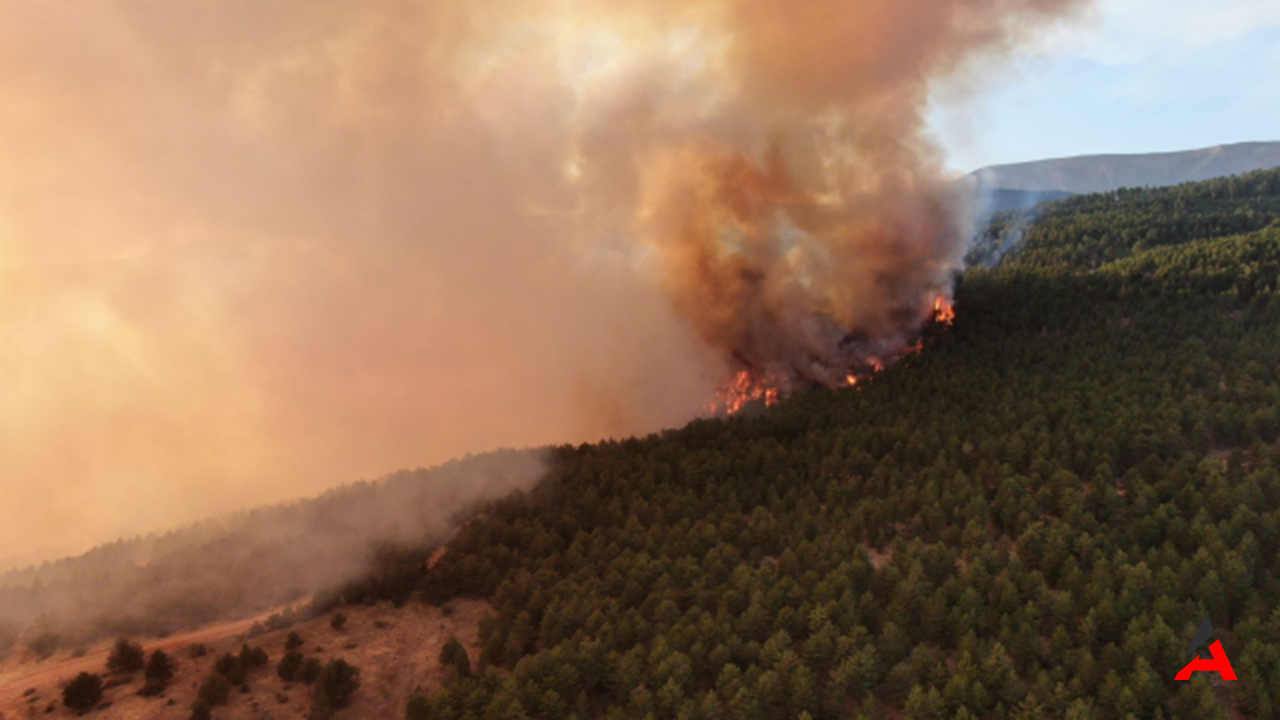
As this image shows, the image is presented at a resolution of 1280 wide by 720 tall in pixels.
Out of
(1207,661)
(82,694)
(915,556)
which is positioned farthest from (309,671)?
(1207,661)

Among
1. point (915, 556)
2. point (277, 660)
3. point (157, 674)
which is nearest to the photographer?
point (157, 674)

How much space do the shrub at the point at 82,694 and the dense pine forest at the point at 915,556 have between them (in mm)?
17237

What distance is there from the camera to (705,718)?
37.9 metres

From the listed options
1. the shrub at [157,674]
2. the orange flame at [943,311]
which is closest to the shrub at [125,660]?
the shrub at [157,674]

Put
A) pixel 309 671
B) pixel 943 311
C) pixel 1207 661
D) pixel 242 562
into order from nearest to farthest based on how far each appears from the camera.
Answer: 1. pixel 1207 661
2. pixel 309 671
3. pixel 242 562
4. pixel 943 311

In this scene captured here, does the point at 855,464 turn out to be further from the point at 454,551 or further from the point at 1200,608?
the point at 454,551

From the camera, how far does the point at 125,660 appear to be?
46.3 metres

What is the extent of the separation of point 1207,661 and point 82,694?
2347 inches

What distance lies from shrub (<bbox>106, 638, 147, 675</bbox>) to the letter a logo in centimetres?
5748

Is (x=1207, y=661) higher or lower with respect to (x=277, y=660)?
lower

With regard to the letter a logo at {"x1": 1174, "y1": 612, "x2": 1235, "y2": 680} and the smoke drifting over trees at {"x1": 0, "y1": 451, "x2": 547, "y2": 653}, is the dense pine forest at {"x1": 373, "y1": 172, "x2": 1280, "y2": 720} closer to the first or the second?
→ the letter a logo at {"x1": 1174, "y1": 612, "x2": 1235, "y2": 680}

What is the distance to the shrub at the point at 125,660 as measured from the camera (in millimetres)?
46156

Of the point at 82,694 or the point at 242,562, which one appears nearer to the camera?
the point at 82,694

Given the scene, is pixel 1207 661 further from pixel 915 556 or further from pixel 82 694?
pixel 82 694
